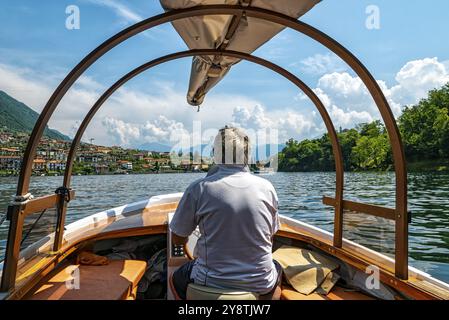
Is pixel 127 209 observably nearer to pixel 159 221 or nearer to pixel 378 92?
pixel 159 221

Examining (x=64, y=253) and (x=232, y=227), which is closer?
(x=232, y=227)

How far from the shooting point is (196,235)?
3158 millimetres

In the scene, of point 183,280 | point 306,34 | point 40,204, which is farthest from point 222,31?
point 40,204

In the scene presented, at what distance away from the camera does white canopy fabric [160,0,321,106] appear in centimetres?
204

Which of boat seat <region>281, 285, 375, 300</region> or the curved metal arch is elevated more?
the curved metal arch

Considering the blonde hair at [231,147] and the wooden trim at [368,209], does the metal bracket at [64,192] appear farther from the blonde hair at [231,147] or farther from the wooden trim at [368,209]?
the wooden trim at [368,209]

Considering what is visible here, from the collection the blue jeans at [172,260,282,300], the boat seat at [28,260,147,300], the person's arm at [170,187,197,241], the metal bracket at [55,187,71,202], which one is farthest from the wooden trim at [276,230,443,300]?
the metal bracket at [55,187,71,202]

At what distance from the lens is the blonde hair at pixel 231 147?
183cm

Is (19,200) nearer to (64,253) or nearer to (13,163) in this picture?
(64,253)

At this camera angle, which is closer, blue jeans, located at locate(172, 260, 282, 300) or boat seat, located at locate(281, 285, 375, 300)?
blue jeans, located at locate(172, 260, 282, 300)

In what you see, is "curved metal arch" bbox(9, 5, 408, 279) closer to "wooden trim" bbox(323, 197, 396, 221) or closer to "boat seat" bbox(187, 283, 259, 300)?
"wooden trim" bbox(323, 197, 396, 221)

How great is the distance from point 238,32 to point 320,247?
212 centimetres

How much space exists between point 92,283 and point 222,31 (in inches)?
88.8
